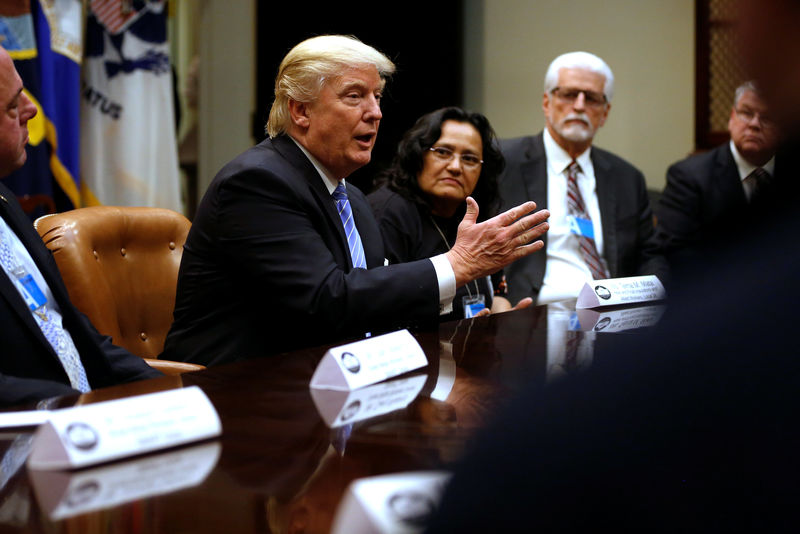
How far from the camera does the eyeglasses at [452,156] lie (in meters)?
2.92

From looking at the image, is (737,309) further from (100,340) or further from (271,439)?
(100,340)

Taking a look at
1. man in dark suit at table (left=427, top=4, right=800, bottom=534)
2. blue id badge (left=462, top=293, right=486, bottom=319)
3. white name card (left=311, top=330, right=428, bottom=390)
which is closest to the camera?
man in dark suit at table (left=427, top=4, right=800, bottom=534)

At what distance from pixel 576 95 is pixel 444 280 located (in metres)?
2.03

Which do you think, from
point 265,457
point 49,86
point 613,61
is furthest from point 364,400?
point 613,61

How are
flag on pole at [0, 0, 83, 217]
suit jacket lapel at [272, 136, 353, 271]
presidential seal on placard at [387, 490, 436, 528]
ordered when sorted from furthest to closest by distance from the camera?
flag on pole at [0, 0, 83, 217] → suit jacket lapel at [272, 136, 353, 271] → presidential seal on placard at [387, 490, 436, 528]

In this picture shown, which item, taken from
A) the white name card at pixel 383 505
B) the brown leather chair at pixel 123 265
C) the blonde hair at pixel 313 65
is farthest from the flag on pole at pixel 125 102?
the white name card at pixel 383 505

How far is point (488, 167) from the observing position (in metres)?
3.02

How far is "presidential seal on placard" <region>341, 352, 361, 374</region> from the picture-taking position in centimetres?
128

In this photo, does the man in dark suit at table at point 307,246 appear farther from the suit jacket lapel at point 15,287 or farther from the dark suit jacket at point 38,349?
the suit jacket lapel at point 15,287

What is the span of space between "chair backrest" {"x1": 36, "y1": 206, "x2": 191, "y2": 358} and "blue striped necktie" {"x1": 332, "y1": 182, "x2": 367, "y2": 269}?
0.62 m

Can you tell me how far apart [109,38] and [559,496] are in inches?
164

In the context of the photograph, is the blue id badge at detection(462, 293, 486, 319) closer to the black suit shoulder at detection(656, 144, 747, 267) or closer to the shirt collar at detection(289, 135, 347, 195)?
the shirt collar at detection(289, 135, 347, 195)

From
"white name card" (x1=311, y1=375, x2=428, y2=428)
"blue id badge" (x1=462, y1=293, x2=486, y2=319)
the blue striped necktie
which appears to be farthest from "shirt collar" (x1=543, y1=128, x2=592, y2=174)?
"white name card" (x1=311, y1=375, x2=428, y2=428)

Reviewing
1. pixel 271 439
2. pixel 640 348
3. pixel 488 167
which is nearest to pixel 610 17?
pixel 488 167
